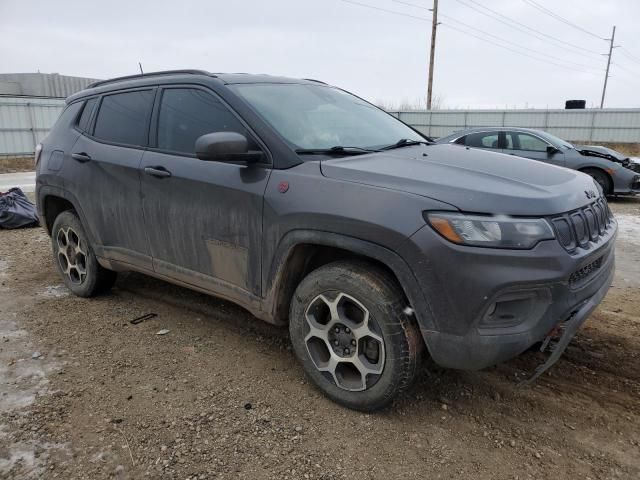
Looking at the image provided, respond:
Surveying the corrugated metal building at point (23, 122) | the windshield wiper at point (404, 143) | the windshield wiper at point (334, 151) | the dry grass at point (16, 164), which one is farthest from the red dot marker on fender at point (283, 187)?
the corrugated metal building at point (23, 122)

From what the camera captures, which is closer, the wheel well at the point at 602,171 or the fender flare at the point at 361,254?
the fender flare at the point at 361,254

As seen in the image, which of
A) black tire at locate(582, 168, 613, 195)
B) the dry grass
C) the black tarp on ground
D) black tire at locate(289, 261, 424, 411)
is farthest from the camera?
the dry grass

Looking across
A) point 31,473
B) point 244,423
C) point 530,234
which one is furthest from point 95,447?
point 530,234

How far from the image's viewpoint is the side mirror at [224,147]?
2711mm

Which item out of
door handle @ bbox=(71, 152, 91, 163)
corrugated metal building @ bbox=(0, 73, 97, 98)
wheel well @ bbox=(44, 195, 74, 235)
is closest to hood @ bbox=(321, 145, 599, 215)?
door handle @ bbox=(71, 152, 91, 163)

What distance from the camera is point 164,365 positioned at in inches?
129

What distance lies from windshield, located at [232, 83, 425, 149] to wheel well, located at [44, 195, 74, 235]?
235 cm

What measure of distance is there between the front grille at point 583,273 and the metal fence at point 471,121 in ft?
72.0

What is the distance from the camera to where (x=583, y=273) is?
96.7 inches

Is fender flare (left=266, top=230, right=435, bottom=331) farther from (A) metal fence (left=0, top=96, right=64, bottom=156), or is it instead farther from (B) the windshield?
(A) metal fence (left=0, top=96, right=64, bottom=156)

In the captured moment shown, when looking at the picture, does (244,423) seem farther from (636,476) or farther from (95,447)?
(636,476)

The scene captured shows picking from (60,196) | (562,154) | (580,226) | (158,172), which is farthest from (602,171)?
(60,196)

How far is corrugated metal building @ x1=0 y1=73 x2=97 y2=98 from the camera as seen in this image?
32875mm

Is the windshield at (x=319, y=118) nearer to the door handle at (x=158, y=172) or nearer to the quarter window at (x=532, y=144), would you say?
the door handle at (x=158, y=172)
